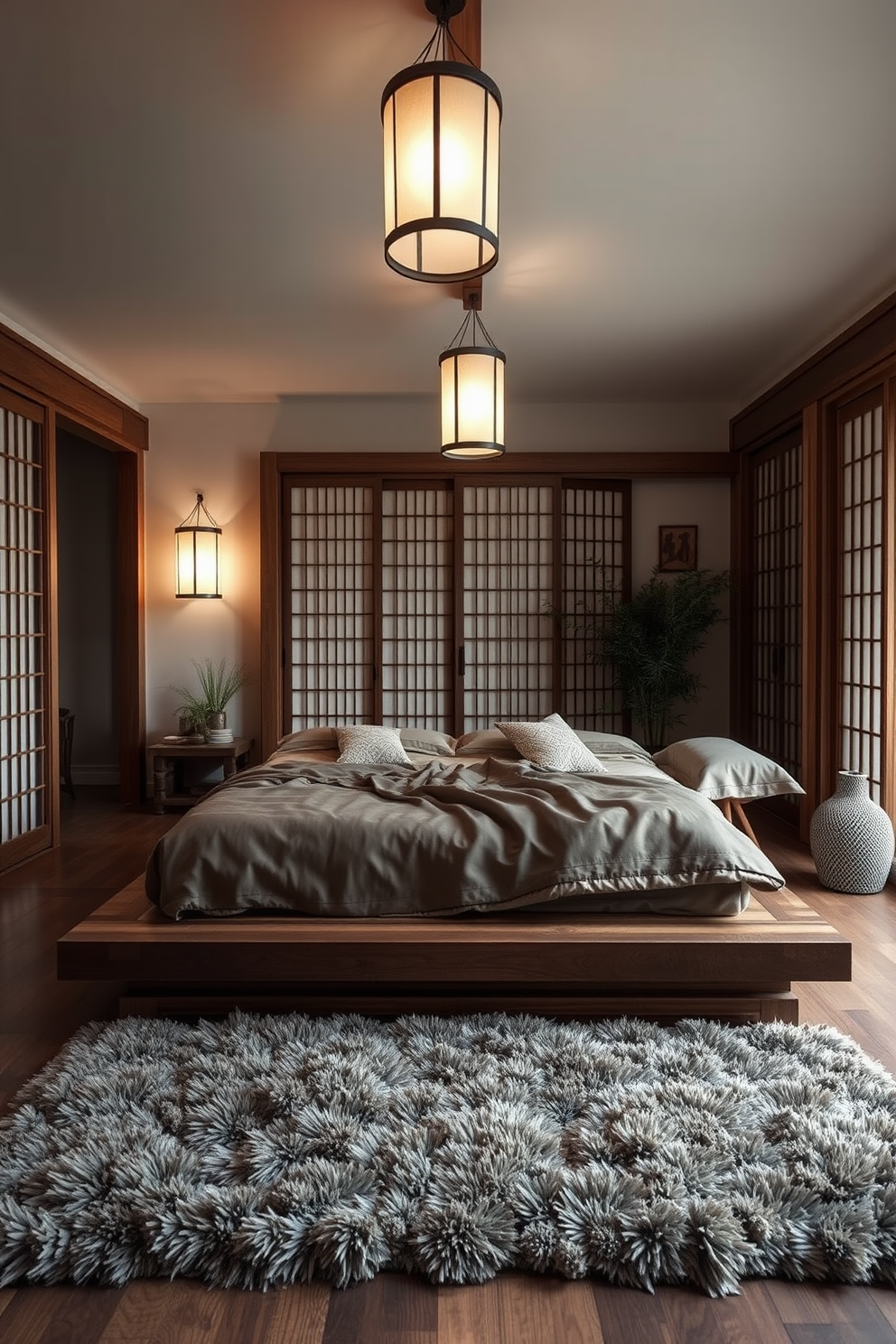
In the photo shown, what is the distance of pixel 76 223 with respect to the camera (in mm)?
3422

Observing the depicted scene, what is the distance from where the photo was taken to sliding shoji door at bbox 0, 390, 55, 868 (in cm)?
442

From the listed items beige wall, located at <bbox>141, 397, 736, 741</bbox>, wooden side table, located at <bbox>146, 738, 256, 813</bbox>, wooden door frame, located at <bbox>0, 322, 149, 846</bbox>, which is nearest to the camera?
wooden door frame, located at <bbox>0, 322, 149, 846</bbox>

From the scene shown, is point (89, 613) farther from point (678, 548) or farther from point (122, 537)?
point (678, 548)

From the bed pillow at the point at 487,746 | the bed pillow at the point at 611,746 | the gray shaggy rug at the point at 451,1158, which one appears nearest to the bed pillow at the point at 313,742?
the bed pillow at the point at 487,746

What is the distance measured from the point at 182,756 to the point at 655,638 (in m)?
3.07

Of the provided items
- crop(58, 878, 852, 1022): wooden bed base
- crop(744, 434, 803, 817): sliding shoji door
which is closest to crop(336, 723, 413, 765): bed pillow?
crop(58, 878, 852, 1022): wooden bed base

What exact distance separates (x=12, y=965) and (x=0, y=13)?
2726 mm

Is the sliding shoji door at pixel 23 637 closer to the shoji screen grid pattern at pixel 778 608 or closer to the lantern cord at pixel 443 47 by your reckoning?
the lantern cord at pixel 443 47

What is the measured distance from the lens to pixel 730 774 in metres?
A: 3.93

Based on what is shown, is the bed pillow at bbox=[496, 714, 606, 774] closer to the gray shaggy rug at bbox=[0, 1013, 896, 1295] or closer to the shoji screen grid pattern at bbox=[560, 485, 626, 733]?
the gray shaggy rug at bbox=[0, 1013, 896, 1295]

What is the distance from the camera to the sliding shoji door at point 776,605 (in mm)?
5223

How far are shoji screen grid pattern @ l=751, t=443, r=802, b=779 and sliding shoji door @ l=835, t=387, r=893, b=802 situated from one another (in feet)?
1.51

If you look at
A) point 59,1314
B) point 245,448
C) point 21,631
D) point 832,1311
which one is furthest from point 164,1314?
point 245,448

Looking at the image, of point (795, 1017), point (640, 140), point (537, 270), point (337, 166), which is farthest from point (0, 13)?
point (795, 1017)
